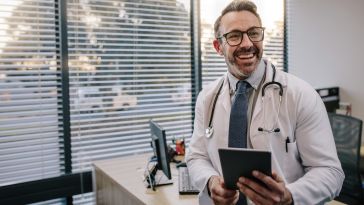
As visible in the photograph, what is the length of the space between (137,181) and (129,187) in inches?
4.6

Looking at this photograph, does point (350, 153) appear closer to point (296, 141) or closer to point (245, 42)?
point (296, 141)

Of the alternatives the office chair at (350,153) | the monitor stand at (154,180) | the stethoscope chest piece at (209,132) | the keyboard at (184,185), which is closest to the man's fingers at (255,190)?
the stethoscope chest piece at (209,132)

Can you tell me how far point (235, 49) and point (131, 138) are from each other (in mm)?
1686

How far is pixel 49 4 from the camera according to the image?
2.47 metres

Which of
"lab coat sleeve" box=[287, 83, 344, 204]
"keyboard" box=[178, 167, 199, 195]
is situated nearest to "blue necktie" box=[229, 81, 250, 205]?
"lab coat sleeve" box=[287, 83, 344, 204]

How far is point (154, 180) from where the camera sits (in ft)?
6.71

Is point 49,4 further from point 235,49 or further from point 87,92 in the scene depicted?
point 235,49

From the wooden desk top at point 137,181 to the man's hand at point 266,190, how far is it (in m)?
0.64

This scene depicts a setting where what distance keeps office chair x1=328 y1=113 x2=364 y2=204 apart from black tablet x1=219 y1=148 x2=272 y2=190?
1499mm

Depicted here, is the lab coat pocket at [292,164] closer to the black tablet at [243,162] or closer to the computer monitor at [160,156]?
the black tablet at [243,162]

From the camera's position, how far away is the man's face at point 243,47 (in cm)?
137

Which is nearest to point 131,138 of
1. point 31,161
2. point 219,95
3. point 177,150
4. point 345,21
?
point 177,150

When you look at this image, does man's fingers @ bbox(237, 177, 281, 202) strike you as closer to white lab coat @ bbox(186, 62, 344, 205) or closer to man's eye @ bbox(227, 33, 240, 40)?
white lab coat @ bbox(186, 62, 344, 205)

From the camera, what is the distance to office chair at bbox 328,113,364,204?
2.31 m
